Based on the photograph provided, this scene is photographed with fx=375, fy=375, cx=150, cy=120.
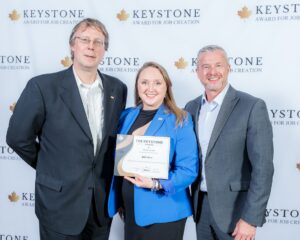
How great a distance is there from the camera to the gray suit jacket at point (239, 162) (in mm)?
1791

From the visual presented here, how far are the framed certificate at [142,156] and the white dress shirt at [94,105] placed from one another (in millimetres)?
158

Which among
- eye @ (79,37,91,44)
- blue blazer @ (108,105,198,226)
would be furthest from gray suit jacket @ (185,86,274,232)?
eye @ (79,37,91,44)

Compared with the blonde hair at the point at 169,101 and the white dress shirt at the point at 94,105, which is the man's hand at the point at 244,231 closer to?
the blonde hair at the point at 169,101

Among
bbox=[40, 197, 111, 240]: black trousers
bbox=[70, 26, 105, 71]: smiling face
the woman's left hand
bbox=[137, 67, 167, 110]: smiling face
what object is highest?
bbox=[70, 26, 105, 71]: smiling face

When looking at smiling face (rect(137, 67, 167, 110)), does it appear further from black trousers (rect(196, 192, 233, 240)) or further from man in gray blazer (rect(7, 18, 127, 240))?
black trousers (rect(196, 192, 233, 240))

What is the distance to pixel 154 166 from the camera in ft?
5.87

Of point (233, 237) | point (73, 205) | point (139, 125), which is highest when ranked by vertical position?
point (139, 125)

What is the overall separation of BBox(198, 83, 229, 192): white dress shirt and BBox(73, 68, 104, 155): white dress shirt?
0.52 meters

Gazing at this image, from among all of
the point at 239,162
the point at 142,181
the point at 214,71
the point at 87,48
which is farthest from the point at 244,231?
the point at 87,48

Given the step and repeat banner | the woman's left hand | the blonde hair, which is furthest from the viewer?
the step and repeat banner

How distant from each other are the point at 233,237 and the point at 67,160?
3.04 ft

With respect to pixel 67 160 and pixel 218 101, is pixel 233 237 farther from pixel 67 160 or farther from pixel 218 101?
pixel 67 160

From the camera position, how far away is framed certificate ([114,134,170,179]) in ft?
5.82

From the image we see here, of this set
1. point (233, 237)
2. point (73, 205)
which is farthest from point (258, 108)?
point (73, 205)
